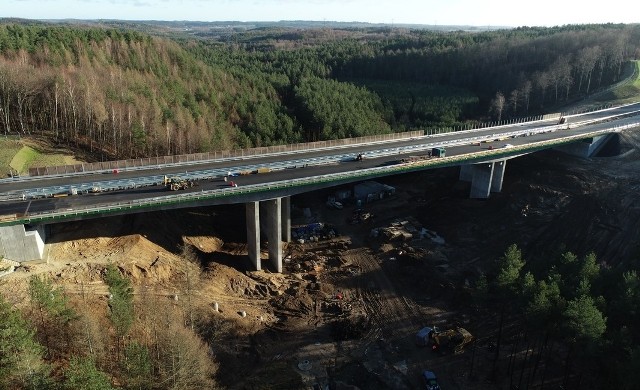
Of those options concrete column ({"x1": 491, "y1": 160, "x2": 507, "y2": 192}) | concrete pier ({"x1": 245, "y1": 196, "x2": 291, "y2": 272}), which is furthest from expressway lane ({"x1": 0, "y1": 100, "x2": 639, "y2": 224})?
concrete pier ({"x1": 245, "y1": 196, "x2": 291, "y2": 272})

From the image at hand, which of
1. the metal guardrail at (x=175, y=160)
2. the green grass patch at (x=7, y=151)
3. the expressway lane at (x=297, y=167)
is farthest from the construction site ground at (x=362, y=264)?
the green grass patch at (x=7, y=151)

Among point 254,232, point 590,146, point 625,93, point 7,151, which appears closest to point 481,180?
point 590,146

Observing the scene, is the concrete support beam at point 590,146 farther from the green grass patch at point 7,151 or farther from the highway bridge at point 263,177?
the green grass patch at point 7,151

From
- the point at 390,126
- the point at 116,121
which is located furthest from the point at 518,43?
the point at 116,121

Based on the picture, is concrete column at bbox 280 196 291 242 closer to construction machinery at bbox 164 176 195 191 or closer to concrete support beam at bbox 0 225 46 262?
construction machinery at bbox 164 176 195 191

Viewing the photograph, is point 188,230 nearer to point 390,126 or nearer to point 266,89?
point 266,89

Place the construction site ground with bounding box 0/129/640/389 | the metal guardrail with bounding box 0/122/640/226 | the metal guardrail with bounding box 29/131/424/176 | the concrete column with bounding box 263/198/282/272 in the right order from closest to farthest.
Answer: the construction site ground with bounding box 0/129/640/389 → the metal guardrail with bounding box 0/122/640/226 → the metal guardrail with bounding box 29/131/424/176 → the concrete column with bounding box 263/198/282/272
